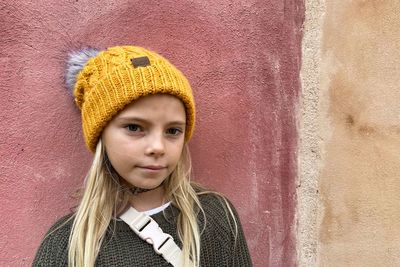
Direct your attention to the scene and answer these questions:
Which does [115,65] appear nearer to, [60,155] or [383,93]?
[60,155]

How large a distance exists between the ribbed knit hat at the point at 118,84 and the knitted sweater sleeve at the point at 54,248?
27 centimetres

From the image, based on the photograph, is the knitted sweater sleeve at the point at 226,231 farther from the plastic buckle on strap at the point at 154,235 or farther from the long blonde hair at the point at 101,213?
the plastic buckle on strap at the point at 154,235

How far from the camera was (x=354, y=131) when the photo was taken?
1764mm

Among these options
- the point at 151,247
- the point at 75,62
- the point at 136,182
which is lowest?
the point at 151,247

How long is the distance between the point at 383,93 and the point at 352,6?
0.31 m

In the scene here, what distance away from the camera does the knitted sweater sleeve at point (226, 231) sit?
173 centimetres

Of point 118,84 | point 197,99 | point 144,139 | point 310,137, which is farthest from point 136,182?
point 310,137

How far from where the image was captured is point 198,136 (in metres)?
1.89

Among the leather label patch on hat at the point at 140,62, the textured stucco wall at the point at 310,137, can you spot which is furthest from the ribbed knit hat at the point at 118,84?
the textured stucco wall at the point at 310,137

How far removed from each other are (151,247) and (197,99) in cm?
55

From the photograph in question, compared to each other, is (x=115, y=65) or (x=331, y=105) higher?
(x=115, y=65)

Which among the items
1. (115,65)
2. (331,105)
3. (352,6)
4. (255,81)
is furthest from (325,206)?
(115,65)

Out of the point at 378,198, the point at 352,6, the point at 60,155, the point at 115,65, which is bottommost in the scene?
the point at 378,198

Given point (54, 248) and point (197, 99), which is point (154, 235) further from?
point (197, 99)
